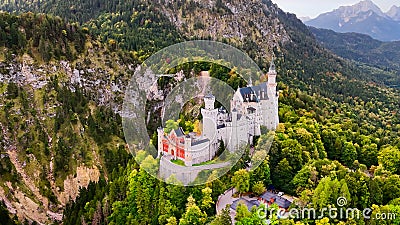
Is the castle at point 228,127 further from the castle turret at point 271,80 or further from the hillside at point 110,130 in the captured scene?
the hillside at point 110,130

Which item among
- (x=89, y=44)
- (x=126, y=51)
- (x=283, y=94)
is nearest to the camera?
(x=283, y=94)

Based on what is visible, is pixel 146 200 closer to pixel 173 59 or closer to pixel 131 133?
pixel 131 133

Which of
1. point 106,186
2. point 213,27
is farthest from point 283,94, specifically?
point 213,27

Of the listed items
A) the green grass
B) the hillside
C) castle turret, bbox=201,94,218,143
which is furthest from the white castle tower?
the green grass

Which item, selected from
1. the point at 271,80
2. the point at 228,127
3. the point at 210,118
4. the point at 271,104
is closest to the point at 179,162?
the point at 210,118

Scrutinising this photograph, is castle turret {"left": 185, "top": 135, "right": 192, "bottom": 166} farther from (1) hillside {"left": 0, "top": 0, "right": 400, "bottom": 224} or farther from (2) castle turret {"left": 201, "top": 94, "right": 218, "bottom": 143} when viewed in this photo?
(2) castle turret {"left": 201, "top": 94, "right": 218, "bottom": 143}

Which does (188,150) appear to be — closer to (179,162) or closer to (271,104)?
(179,162)
